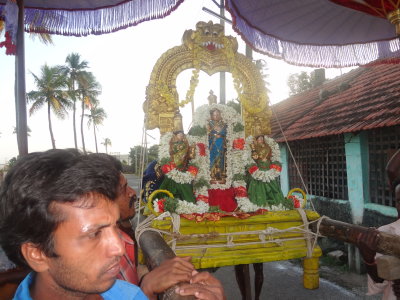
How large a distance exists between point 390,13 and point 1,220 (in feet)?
9.58

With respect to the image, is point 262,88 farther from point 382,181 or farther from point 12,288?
point 382,181

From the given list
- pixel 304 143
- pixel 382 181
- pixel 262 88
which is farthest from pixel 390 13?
pixel 304 143

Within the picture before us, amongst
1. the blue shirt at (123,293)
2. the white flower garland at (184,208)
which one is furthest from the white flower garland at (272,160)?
the blue shirt at (123,293)

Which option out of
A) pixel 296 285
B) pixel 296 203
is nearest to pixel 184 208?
pixel 296 203

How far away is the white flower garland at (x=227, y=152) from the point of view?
12.1 ft

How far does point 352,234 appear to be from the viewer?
2133 millimetres

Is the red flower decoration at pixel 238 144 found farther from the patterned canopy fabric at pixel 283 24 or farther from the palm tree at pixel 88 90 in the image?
the palm tree at pixel 88 90

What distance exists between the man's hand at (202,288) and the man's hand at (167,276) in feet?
0.16

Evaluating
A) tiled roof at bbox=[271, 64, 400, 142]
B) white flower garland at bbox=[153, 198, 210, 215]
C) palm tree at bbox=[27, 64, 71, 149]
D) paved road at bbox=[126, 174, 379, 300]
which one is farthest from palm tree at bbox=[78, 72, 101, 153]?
white flower garland at bbox=[153, 198, 210, 215]

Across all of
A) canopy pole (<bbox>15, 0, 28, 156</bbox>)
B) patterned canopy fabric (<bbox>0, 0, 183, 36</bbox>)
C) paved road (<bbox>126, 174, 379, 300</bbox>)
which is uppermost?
patterned canopy fabric (<bbox>0, 0, 183, 36</bbox>)

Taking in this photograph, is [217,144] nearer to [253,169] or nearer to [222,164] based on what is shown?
[222,164]

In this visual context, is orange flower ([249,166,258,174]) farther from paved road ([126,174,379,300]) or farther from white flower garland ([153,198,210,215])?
paved road ([126,174,379,300])

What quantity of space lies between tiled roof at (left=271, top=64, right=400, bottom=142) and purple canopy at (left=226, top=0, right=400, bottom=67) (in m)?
2.04

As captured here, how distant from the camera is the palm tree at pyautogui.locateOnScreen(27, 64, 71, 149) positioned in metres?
24.9
